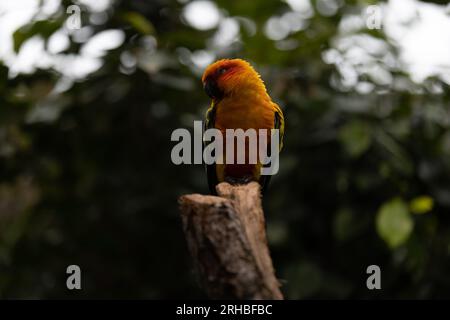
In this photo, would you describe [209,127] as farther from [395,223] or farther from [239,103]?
[395,223]

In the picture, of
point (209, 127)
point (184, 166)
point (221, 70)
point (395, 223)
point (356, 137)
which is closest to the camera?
point (221, 70)

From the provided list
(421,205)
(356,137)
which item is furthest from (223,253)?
(421,205)

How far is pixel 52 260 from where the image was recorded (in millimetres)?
4891

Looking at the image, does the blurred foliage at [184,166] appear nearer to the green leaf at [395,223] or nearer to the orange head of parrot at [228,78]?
the green leaf at [395,223]

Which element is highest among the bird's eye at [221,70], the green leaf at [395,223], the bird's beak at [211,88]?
the bird's eye at [221,70]

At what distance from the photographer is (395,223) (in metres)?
3.73

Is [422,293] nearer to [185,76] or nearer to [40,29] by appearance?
[185,76]

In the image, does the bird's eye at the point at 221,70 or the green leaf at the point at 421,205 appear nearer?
the bird's eye at the point at 221,70

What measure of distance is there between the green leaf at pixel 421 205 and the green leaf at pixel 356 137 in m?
0.56

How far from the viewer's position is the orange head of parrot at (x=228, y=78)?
319 centimetres

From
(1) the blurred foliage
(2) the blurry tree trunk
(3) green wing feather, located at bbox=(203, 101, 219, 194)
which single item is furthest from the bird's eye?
(2) the blurry tree trunk

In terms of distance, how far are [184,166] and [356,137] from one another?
146cm

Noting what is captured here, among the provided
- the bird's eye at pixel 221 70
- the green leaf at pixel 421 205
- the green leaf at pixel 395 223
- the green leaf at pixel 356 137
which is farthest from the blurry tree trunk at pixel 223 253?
the green leaf at pixel 421 205

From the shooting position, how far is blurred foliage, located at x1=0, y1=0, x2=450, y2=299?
431cm
